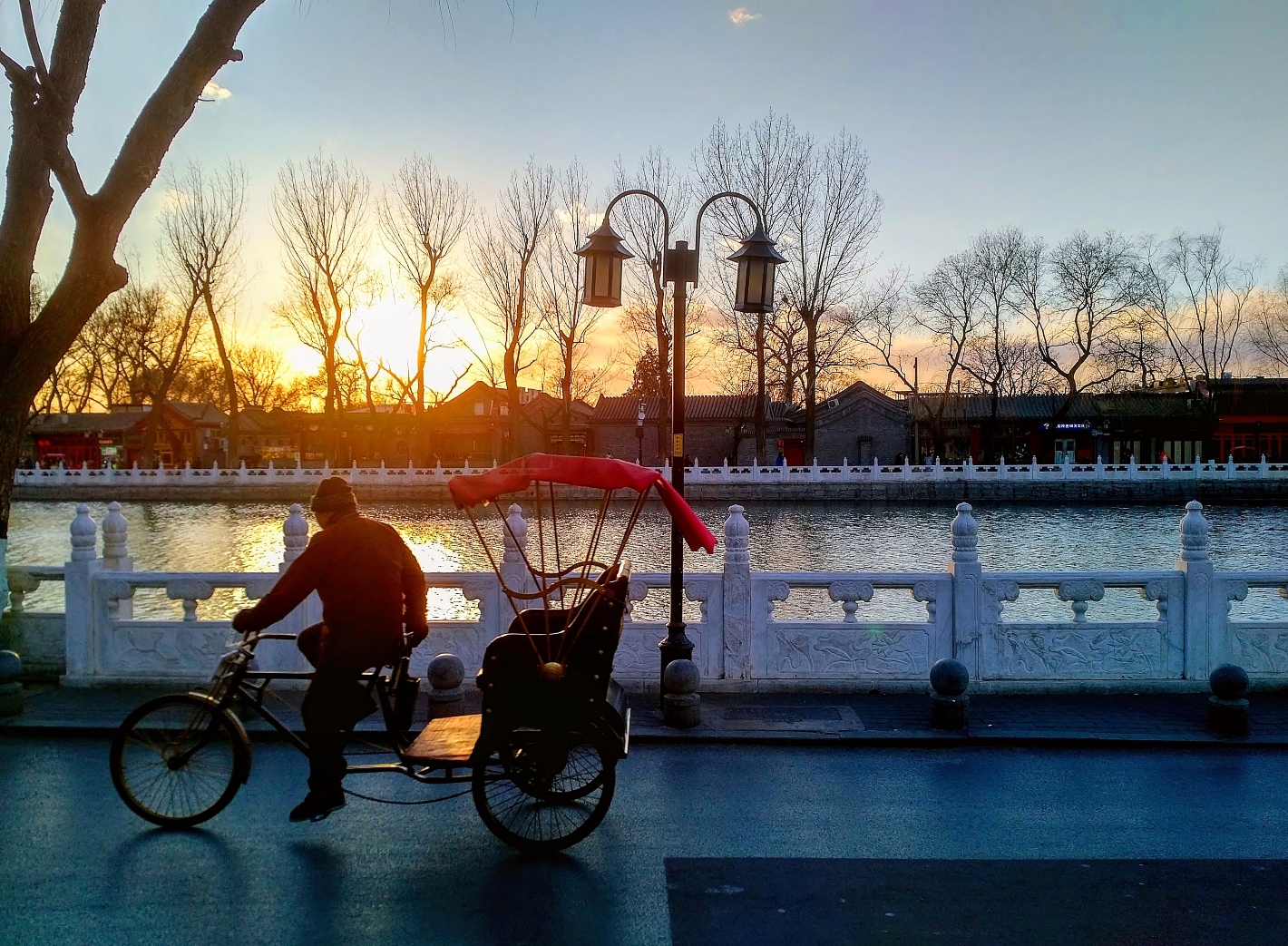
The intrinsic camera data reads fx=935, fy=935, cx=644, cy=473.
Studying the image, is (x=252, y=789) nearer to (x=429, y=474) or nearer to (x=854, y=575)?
(x=854, y=575)

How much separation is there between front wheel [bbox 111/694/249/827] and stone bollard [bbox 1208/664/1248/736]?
5.88 metres

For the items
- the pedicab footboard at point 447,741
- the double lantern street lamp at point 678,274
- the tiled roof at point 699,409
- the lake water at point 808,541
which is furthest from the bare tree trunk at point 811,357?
the pedicab footboard at point 447,741

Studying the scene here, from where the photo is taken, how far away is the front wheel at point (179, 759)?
444 centimetres

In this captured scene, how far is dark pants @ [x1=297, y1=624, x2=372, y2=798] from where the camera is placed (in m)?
4.28

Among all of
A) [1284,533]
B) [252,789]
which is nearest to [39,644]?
[252,789]

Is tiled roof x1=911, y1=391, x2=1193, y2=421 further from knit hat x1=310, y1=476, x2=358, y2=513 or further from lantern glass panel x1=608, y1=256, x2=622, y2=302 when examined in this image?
knit hat x1=310, y1=476, x2=358, y2=513

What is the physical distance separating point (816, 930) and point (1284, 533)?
27440mm

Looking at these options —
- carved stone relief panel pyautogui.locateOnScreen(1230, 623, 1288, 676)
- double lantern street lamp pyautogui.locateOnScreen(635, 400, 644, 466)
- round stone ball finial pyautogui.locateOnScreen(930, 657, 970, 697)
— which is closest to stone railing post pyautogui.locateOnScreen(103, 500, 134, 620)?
round stone ball finial pyautogui.locateOnScreen(930, 657, 970, 697)

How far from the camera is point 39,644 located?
7.69 metres

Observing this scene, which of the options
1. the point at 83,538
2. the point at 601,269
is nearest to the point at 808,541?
the point at 601,269

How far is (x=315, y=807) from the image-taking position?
4.25 meters

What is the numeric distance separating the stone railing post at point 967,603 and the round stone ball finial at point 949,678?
96 cm

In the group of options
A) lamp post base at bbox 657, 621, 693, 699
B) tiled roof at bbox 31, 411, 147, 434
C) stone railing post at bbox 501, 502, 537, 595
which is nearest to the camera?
lamp post base at bbox 657, 621, 693, 699

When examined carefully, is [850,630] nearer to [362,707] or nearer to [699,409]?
[362,707]
